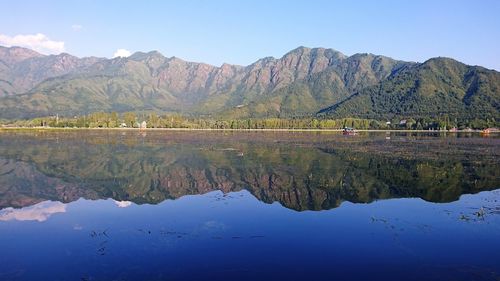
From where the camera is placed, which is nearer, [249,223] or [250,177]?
[249,223]

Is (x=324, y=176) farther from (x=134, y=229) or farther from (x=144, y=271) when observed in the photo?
(x=144, y=271)

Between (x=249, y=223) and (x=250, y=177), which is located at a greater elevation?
(x=250, y=177)

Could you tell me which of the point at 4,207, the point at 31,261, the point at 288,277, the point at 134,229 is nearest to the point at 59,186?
the point at 4,207

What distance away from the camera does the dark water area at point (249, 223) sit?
20.1 metres

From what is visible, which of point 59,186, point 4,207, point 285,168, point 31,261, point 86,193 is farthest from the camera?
point 285,168

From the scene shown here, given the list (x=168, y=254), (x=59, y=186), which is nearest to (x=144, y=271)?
(x=168, y=254)

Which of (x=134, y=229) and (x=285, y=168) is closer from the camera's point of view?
(x=134, y=229)

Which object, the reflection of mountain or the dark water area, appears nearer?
the dark water area

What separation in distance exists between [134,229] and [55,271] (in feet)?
26.3

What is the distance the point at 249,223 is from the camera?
2900 cm

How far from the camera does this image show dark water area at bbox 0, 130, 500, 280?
20.1 metres

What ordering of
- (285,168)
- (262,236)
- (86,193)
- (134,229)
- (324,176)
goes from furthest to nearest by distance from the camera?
(285,168) < (324,176) < (86,193) < (134,229) < (262,236)

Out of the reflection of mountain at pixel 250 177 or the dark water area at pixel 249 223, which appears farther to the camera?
the reflection of mountain at pixel 250 177

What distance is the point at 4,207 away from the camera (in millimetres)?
33906
